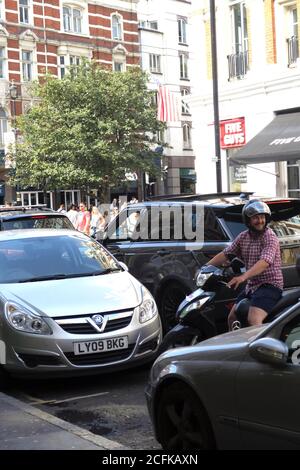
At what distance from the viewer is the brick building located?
42.4 metres

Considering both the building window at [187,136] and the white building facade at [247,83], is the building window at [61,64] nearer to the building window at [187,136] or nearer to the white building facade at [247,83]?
the building window at [187,136]

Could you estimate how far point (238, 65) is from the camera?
19.5m

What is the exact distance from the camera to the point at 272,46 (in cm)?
1834

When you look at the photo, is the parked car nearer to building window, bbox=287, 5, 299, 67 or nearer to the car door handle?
the car door handle

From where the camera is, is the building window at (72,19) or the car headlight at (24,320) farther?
the building window at (72,19)

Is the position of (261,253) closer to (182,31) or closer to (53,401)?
(53,401)

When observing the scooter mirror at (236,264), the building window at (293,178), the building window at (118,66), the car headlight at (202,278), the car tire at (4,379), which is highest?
the building window at (118,66)

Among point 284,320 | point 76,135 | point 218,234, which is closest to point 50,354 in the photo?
point 218,234

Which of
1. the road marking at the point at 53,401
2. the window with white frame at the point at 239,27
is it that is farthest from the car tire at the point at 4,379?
the window with white frame at the point at 239,27

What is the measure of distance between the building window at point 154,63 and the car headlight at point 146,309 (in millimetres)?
46203

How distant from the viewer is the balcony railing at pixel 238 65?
63.3ft

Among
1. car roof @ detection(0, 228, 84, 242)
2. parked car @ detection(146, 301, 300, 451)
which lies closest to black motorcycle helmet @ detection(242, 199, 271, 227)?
parked car @ detection(146, 301, 300, 451)

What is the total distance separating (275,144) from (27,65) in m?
31.4

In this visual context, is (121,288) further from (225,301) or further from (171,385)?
(171,385)
